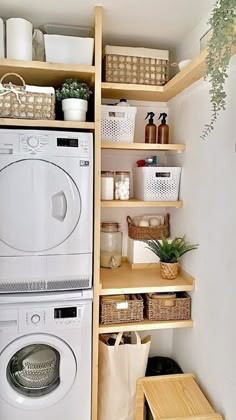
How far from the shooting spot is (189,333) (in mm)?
2314

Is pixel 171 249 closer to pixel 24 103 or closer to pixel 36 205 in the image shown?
pixel 36 205

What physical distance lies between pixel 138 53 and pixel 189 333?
1918mm

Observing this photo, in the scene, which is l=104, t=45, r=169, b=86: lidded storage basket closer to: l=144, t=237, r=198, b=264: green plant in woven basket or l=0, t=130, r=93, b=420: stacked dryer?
l=0, t=130, r=93, b=420: stacked dryer

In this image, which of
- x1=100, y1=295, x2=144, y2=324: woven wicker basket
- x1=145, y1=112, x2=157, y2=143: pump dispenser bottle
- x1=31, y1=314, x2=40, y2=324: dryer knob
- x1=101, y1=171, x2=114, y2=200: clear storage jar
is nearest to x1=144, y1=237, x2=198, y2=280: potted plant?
x1=100, y1=295, x2=144, y2=324: woven wicker basket

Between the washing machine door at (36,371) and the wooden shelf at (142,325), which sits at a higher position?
the wooden shelf at (142,325)

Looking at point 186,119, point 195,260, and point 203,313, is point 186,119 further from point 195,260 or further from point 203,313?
point 203,313

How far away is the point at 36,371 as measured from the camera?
216cm

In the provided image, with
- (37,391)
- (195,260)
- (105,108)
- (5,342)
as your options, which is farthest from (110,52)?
(37,391)

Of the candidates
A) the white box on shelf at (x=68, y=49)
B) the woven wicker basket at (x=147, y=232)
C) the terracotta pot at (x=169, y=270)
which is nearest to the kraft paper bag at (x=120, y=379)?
the terracotta pot at (x=169, y=270)

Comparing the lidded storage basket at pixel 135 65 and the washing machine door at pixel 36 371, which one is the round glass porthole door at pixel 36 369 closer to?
the washing machine door at pixel 36 371

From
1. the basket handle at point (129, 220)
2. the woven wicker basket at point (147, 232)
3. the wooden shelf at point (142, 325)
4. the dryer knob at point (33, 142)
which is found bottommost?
the wooden shelf at point (142, 325)

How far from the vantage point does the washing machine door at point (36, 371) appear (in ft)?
6.59

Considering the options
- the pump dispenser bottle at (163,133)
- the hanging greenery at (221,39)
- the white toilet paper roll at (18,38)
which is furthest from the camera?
the pump dispenser bottle at (163,133)

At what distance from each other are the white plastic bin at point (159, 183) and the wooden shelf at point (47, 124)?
1.83ft
